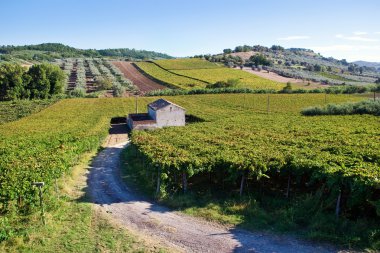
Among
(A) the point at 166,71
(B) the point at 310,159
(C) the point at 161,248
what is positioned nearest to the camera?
(C) the point at 161,248

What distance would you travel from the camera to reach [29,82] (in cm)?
8769

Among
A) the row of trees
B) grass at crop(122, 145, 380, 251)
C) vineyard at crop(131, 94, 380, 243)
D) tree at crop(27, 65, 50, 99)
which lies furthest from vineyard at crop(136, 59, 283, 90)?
grass at crop(122, 145, 380, 251)

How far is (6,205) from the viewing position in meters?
18.1

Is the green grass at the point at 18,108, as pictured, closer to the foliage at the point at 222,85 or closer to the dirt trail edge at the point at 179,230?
the foliage at the point at 222,85

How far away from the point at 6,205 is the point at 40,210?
1690 mm

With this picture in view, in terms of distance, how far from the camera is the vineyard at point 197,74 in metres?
103

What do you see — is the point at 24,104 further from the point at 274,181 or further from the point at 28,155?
the point at 274,181

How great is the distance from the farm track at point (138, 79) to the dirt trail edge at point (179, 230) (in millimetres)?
75560

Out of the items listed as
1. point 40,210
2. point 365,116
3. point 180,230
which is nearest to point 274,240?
point 180,230

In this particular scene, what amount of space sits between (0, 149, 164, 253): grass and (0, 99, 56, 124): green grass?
48.9 meters

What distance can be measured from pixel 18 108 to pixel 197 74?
209 feet

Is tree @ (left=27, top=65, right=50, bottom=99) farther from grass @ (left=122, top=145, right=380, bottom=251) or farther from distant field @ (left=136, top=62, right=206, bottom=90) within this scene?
grass @ (left=122, top=145, right=380, bottom=251)

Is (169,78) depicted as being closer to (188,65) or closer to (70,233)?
(188,65)

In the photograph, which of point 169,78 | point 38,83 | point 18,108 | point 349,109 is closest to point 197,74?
point 169,78
